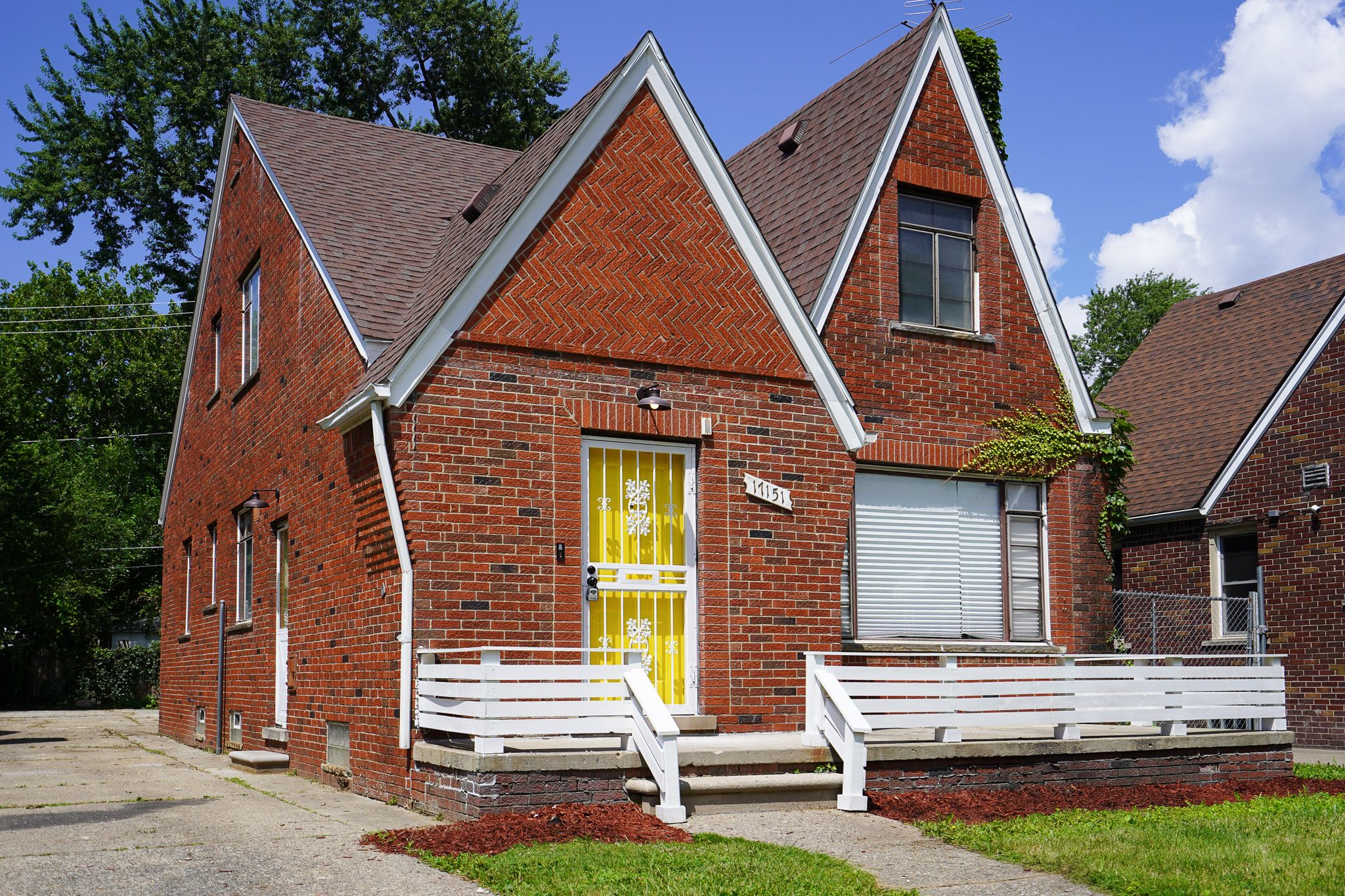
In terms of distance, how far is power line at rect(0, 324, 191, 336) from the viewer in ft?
145

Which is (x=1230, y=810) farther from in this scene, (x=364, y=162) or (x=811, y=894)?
(x=364, y=162)

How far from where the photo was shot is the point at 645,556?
11539 millimetres

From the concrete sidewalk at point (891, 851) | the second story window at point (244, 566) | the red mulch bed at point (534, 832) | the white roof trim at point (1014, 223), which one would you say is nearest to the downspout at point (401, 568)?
the red mulch bed at point (534, 832)

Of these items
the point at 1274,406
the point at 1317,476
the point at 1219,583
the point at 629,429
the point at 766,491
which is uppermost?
the point at 1274,406

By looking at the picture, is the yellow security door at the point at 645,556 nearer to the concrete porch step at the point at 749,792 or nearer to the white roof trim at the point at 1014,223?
the concrete porch step at the point at 749,792

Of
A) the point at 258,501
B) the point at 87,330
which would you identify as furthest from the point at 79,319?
the point at 258,501

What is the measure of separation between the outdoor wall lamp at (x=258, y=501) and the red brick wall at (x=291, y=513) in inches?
3.7

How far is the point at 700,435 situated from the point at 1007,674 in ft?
10.8

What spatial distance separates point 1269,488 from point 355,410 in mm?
14087

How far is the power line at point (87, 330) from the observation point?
4416cm

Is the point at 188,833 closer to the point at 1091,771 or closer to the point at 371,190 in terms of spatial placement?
the point at 1091,771

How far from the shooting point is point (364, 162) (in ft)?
50.7

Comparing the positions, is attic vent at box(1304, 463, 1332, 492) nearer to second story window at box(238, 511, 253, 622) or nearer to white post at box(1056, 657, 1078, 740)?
white post at box(1056, 657, 1078, 740)

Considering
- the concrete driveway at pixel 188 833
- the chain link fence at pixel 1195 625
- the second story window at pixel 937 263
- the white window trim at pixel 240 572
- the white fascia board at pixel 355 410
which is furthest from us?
the chain link fence at pixel 1195 625
